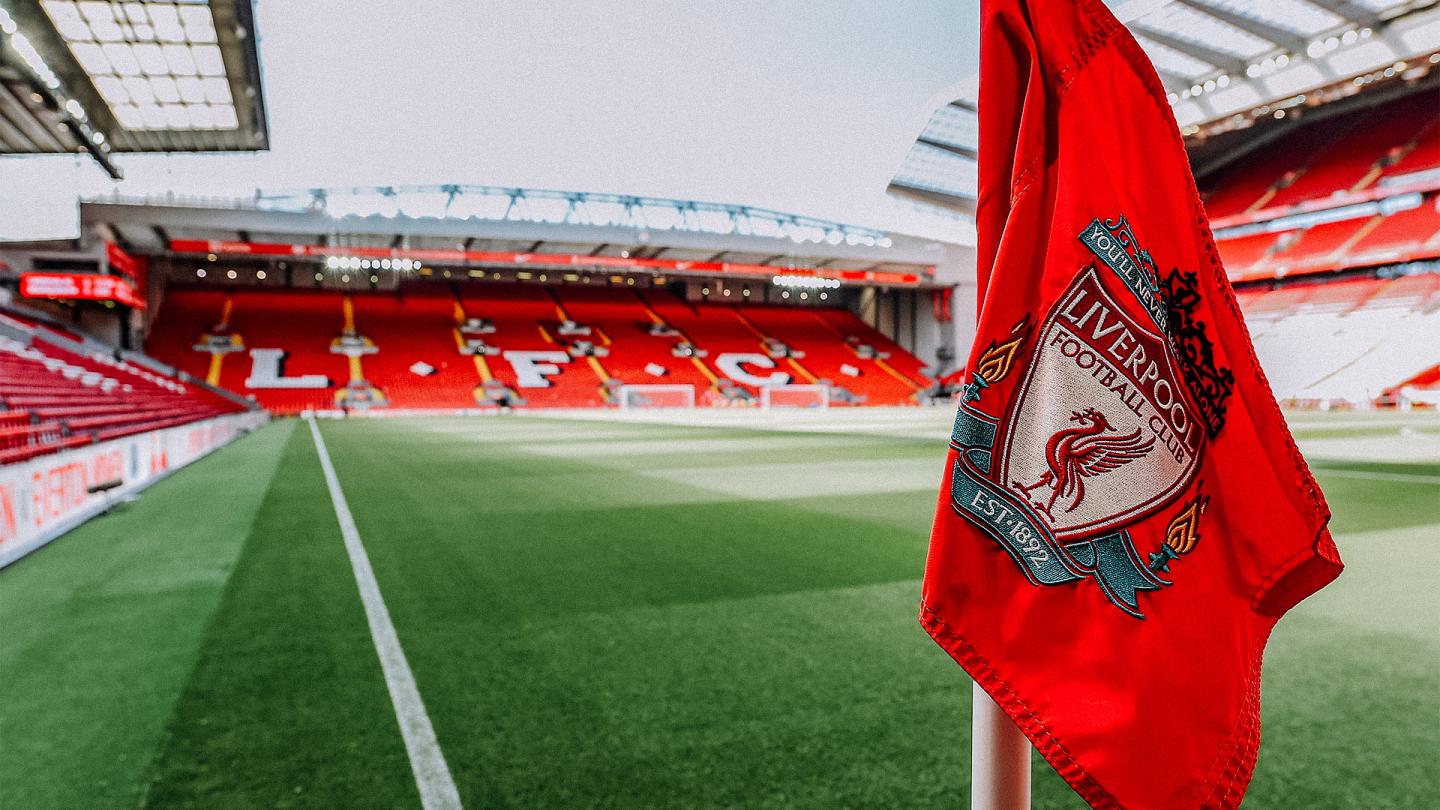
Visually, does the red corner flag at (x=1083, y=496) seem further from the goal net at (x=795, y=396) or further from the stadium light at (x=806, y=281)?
the stadium light at (x=806, y=281)

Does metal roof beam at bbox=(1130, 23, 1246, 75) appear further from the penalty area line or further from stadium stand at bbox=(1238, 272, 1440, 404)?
the penalty area line

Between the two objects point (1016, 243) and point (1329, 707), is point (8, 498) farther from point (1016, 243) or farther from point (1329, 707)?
point (1329, 707)

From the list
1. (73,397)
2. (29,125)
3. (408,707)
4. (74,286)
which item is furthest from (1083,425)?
(74,286)

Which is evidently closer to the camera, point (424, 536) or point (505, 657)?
point (505, 657)

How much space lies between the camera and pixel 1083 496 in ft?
3.70

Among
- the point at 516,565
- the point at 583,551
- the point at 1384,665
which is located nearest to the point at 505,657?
the point at 516,565

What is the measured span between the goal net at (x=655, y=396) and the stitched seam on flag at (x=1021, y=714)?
107ft

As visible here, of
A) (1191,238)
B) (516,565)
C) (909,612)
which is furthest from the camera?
(516,565)

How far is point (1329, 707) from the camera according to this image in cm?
254

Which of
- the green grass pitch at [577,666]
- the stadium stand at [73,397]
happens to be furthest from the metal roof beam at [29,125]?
the green grass pitch at [577,666]

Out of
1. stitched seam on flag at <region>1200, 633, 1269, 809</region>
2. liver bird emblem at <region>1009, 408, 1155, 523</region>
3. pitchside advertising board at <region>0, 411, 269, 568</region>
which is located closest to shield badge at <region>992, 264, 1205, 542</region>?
liver bird emblem at <region>1009, 408, 1155, 523</region>

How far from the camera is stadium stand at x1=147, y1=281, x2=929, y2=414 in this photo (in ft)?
107

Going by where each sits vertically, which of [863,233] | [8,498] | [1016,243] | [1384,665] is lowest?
[1384,665]

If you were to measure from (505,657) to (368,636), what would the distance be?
0.72 meters
